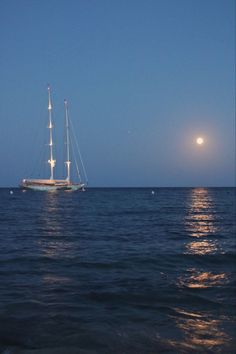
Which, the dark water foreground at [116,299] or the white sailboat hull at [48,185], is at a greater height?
the white sailboat hull at [48,185]

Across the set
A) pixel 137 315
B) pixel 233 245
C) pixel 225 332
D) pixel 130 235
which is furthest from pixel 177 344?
pixel 130 235

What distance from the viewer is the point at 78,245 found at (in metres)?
18.8

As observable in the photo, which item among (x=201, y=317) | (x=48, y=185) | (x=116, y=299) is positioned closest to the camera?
(x=201, y=317)

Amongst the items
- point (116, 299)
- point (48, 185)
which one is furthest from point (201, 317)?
point (48, 185)

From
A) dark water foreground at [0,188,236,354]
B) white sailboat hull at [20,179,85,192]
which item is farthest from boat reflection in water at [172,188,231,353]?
white sailboat hull at [20,179,85,192]

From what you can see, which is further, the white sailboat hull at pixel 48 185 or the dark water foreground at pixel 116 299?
the white sailboat hull at pixel 48 185

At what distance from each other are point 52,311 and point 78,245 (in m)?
10.3

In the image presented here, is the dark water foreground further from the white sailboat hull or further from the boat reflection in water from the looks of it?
the white sailboat hull

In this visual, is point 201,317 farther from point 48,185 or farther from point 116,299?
point 48,185

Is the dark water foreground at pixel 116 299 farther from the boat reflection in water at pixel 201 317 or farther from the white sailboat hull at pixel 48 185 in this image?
the white sailboat hull at pixel 48 185

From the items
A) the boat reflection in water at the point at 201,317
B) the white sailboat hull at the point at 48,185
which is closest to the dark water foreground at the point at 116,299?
the boat reflection in water at the point at 201,317

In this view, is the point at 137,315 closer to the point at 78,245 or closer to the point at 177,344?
the point at 177,344

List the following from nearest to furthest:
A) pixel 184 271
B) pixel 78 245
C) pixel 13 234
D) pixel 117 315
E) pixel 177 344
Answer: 1. pixel 177 344
2. pixel 117 315
3. pixel 184 271
4. pixel 78 245
5. pixel 13 234

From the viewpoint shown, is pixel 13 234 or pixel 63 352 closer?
pixel 63 352
